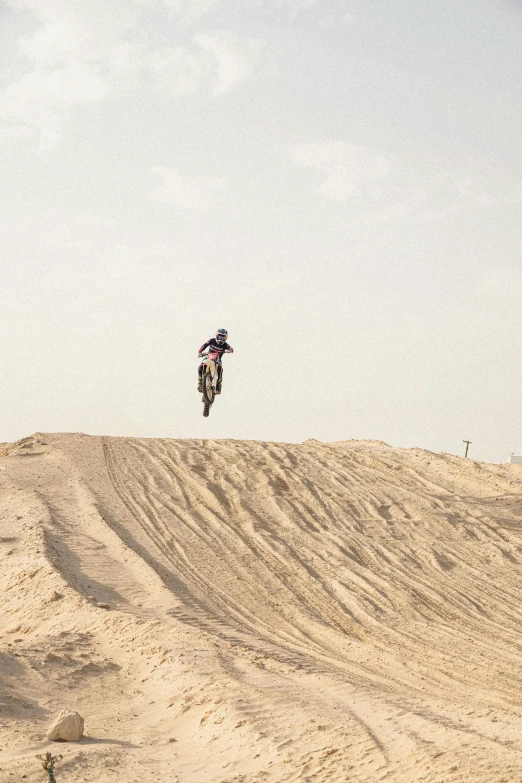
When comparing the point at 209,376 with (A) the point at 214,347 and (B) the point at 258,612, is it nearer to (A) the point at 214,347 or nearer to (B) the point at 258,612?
(A) the point at 214,347

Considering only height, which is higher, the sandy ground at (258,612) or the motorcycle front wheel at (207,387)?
the motorcycle front wheel at (207,387)

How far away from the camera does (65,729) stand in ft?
21.4

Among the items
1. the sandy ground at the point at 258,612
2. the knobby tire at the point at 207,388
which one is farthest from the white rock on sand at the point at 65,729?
the knobby tire at the point at 207,388

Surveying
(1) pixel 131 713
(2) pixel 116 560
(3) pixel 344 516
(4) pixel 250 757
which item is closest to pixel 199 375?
(3) pixel 344 516

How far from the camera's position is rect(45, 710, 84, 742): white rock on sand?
21.3 feet

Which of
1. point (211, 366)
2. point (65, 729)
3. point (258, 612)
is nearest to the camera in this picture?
point (65, 729)

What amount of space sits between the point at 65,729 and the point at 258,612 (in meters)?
5.50

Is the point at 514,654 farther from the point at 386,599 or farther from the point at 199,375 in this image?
the point at 199,375

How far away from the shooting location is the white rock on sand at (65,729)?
6492 mm

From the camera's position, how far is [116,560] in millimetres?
12891

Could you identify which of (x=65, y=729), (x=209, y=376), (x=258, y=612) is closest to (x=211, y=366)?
(x=209, y=376)

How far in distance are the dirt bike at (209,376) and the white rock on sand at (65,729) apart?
41.3 feet

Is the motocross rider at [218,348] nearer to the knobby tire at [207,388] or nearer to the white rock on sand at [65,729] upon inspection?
the knobby tire at [207,388]

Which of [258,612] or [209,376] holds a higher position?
[209,376]
